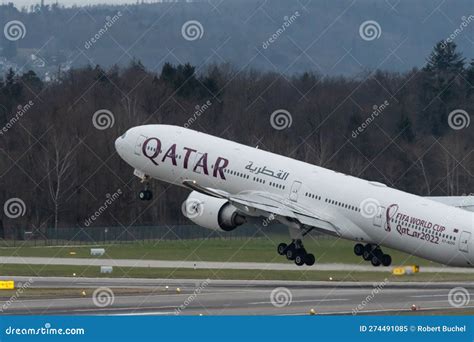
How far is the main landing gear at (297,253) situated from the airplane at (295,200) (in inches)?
2.2

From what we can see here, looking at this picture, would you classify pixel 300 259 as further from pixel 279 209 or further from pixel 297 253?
pixel 279 209

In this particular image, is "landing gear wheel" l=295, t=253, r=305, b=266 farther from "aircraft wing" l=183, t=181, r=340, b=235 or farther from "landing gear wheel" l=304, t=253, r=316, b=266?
"aircraft wing" l=183, t=181, r=340, b=235

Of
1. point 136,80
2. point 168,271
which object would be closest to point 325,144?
point 136,80

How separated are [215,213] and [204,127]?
40.7m

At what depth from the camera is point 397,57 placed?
19475 centimetres

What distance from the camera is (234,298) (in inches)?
2662

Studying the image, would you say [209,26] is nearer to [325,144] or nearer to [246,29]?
[246,29]

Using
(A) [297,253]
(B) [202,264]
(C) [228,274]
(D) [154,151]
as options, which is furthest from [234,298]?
(B) [202,264]

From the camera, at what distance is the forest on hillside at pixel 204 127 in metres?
111

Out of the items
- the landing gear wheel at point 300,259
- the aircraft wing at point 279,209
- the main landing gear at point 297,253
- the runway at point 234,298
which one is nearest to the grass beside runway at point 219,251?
the main landing gear at point 297,253

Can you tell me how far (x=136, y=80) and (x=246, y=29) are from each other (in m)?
60.6

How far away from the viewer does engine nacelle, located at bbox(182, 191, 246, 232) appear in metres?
77.6

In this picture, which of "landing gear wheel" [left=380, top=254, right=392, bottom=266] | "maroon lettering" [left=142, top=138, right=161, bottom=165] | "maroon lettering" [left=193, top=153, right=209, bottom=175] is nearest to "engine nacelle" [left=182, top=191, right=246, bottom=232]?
"maroon lettering" [left=193, top=153, right=209, bottom=175]

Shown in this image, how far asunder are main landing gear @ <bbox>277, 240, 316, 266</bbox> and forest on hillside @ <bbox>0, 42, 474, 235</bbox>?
31.6m
